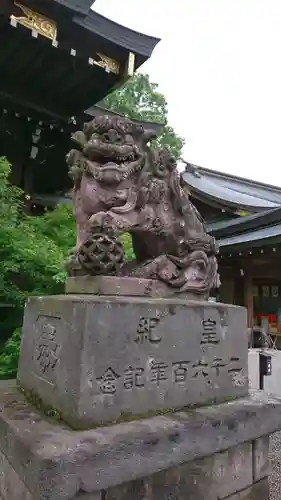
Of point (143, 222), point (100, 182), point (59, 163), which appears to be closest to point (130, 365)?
point (143, 222)

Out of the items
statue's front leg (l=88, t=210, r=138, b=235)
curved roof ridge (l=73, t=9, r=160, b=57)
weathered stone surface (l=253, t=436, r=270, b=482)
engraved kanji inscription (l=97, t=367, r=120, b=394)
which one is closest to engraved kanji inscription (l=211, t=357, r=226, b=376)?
weathered stone surface (l=253, t=436, r=270, b=482)

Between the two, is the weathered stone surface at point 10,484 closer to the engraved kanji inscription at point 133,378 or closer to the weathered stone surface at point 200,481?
the weathered stone surface at point 200,481

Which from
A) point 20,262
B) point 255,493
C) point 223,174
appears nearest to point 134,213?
point 255,493

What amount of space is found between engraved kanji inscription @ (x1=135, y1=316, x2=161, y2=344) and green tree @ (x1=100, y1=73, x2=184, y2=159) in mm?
14168

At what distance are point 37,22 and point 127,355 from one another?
15.1 ft

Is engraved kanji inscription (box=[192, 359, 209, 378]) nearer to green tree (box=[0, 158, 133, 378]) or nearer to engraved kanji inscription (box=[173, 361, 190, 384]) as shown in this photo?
engraved kanji inscription (box=[173, 361, 190, 384])

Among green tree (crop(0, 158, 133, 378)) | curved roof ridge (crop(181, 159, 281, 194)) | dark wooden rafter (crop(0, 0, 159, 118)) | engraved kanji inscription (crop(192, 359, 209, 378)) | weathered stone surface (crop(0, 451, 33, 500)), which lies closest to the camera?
weathered stone surface (crop(0, 451, 33, 500))

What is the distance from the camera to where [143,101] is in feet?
57.9

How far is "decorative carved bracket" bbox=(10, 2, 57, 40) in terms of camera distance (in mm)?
4434

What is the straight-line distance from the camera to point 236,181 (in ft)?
57.3

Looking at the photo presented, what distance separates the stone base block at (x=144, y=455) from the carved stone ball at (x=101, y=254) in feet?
2.53

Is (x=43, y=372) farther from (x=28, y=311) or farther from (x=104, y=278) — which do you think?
(x=104, y=278)

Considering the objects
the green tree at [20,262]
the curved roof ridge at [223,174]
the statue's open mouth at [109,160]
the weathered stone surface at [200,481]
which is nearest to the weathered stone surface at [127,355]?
the weathered stone surface at [200,481]

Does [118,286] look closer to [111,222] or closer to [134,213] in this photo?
[111,222]
